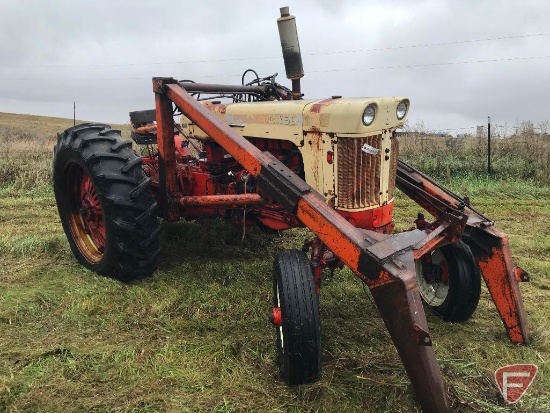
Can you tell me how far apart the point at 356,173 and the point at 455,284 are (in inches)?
43.9

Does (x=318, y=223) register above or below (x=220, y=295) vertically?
above

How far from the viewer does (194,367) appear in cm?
301

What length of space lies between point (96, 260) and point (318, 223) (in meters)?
2.55

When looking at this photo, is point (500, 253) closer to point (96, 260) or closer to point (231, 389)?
point (231, 389)

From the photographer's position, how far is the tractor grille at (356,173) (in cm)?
332

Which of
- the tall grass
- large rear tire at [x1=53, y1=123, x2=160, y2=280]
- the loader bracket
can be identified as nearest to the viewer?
the loader bracket

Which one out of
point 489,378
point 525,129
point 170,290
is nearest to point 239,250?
point 170,290

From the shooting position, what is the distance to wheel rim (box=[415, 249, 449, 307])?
12.5ft

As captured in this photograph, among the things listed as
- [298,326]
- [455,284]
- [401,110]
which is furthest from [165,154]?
[455,284]

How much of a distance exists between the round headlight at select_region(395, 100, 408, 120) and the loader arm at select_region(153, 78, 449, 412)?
0.94 m

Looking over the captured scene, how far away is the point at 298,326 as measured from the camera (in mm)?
2709

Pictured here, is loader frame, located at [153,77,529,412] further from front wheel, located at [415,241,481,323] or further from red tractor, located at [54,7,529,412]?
front wheel, located at [415,241,481,323]

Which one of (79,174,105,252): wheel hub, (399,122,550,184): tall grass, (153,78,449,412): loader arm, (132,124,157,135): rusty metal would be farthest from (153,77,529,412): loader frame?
(399,122,550,184): tall grass

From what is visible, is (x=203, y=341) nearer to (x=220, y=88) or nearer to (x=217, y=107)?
(x=217, y=107)
